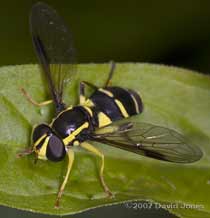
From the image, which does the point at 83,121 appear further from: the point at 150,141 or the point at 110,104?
the point at 150,141

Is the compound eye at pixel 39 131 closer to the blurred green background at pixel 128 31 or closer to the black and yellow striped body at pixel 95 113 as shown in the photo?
the black and yellow striped body at pixel 95 113

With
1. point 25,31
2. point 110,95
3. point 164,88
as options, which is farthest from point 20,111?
point 25,31

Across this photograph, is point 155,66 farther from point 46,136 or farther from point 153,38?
point 153,38

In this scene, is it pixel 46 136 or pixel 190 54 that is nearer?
pixel 46 136

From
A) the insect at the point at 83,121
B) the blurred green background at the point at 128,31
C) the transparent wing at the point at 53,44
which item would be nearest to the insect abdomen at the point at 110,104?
the insect at the point at 83,121

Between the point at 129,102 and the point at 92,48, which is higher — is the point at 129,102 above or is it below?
above

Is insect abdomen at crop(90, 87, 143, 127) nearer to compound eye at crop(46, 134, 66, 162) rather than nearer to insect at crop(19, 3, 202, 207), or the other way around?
insect at crop(19, 3, 202, 207)

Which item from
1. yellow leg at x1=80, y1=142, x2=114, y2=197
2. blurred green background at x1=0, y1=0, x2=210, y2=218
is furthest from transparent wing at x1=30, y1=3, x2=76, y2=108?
blurred green background at x1=0, y1=0, x2=210, y2=218
